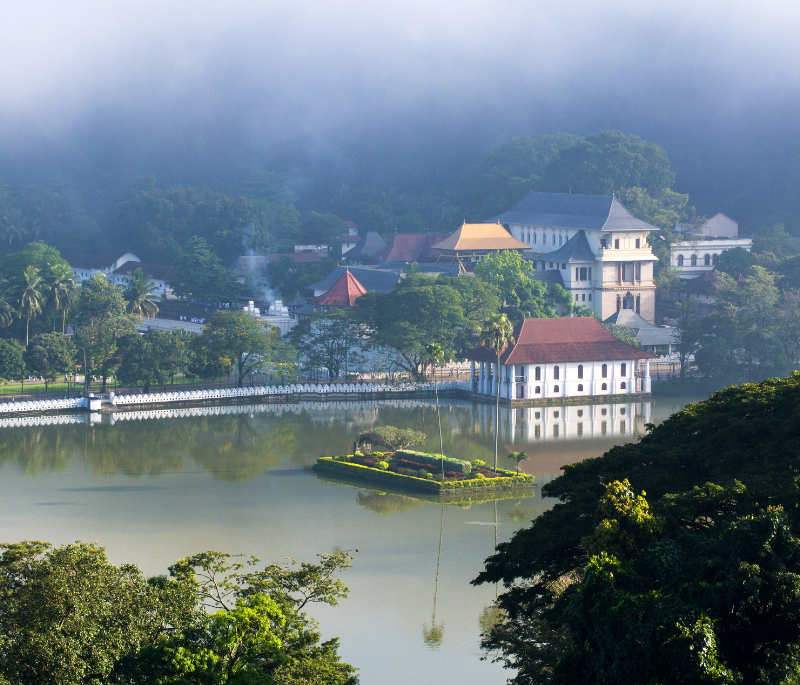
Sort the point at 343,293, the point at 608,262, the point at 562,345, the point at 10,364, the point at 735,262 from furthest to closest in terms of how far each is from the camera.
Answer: the point at 735,262 < the point at 608,262 < the point at 343,293 < the point at 562,345 < the point at 10,364

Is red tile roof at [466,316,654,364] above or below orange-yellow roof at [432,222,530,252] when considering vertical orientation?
below

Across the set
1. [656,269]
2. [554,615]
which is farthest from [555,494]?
[656,269]

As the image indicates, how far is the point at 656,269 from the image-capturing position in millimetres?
82062

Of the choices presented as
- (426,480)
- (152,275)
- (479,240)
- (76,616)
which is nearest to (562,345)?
(426,480)

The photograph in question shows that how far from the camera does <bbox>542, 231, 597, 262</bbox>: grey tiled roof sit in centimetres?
7488

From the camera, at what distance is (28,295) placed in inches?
2554

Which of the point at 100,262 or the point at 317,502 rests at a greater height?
the point at 100,262

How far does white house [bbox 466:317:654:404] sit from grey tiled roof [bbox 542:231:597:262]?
1604cm

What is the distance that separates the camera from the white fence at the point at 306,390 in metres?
55.2

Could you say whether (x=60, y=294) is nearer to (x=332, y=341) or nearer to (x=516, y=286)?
(x=332, y=341)

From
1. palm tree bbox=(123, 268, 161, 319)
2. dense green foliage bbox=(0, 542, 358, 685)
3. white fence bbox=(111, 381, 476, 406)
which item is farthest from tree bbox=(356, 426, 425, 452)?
palm tree bbox=(123, 268, 161, 319)

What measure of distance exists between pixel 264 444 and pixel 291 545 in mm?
14494

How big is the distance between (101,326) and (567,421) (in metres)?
21.1

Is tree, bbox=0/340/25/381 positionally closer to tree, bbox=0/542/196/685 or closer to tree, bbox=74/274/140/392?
tree, bbox=74/274/140/392
